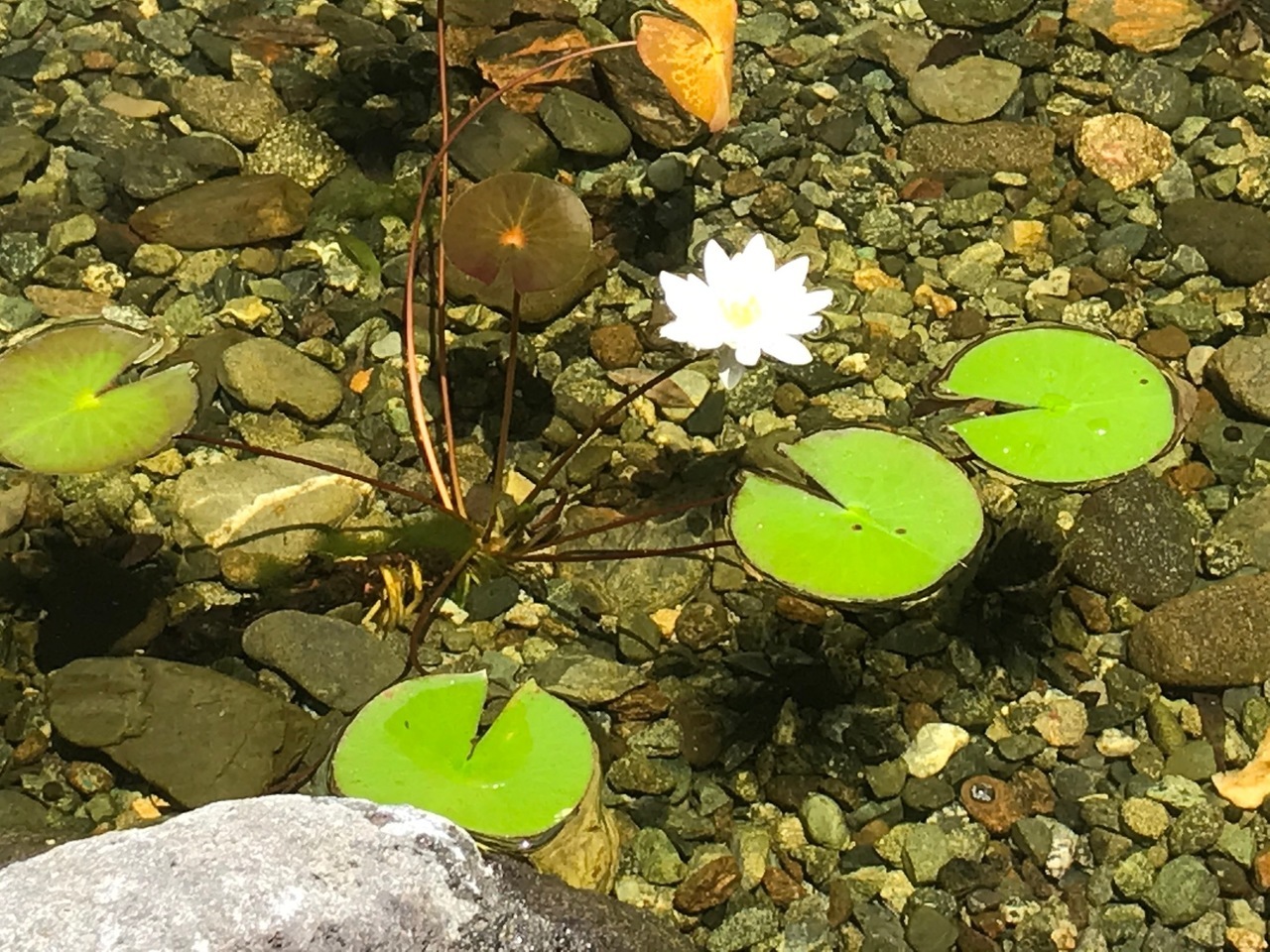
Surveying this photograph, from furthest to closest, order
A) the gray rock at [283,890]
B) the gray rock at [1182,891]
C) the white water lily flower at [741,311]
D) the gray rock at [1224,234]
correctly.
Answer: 1. the gray rock at [1224,234]
2. the gray rock at [1182,891]
3. the white water lily flower at [741,311]
4. the gray rock at [283,890]

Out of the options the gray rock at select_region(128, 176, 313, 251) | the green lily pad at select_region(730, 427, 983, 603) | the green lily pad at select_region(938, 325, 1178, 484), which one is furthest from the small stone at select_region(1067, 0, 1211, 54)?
the gray rock at select_region(128, 176, 313, 251)

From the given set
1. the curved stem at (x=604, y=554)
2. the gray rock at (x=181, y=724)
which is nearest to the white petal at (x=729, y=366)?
the curved stem at (x=604, y=554)

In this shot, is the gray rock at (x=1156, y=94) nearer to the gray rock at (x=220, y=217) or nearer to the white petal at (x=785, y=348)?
the white petal at (x=785, y=348)

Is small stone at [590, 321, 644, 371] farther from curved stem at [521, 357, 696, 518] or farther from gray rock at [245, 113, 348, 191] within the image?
gray rock at [245, 113, 348, 191]

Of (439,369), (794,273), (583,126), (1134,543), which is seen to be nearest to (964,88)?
(583,126)

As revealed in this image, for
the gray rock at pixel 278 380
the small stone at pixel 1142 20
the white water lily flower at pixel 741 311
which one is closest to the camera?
the white water lily flower at pixel 741 311

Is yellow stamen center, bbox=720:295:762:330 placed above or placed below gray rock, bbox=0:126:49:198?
above

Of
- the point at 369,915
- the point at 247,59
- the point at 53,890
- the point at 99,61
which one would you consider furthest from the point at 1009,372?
the point at 99,61
